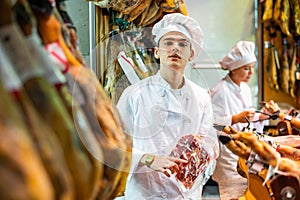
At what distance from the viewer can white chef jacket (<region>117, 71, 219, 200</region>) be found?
123 centimetres

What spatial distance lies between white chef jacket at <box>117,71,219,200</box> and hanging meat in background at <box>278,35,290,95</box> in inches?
106

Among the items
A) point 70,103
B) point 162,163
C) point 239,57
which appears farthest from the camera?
point 239,57

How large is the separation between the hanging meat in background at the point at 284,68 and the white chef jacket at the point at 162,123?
106 inches

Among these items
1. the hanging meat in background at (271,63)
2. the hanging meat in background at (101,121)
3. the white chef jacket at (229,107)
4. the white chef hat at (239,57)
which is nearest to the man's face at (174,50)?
the hanging meat in background at (101,121)

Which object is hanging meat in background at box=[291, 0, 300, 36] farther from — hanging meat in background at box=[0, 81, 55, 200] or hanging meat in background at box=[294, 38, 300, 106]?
hanging meat in background at box=[0, 81, 55, 200]

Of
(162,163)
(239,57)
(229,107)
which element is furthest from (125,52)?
(239,57)

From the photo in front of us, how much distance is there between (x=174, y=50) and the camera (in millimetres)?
1244

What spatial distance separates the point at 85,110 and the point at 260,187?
30.8 inches

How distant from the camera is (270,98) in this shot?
4.12 m

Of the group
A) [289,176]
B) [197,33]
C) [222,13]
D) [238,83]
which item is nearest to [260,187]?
[289,176]

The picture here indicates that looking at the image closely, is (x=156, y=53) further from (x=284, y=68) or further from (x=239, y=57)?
(x=284, y=68)

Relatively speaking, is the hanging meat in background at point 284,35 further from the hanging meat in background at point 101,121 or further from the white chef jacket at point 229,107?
the hanging meat in background at point 101,121

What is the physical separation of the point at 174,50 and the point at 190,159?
0.32 m

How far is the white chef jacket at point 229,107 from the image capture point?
103 inches
